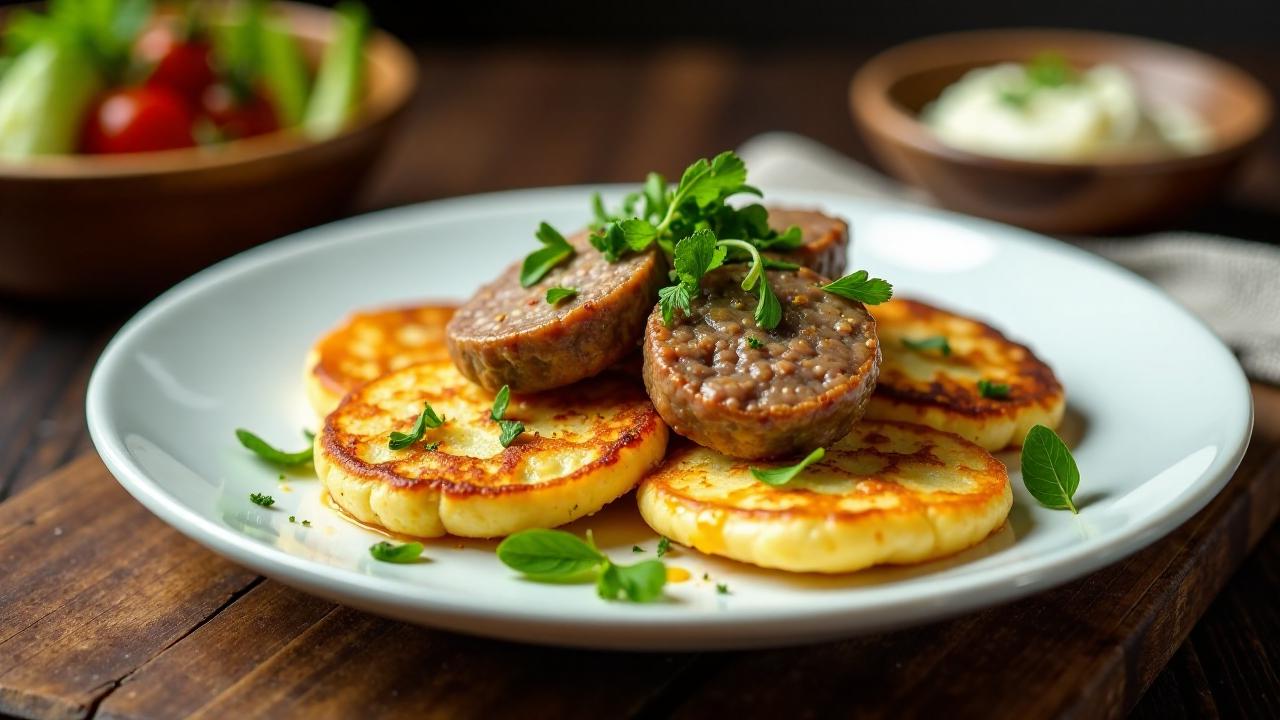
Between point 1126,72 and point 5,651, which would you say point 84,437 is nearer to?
point 5,651

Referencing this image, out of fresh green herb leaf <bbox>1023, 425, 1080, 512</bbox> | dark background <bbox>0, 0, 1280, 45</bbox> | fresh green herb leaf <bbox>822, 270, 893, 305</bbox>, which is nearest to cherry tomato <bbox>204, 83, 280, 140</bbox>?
dark background <bbox>0, 0, 1280, 45</bbox>

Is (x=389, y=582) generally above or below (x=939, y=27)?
above

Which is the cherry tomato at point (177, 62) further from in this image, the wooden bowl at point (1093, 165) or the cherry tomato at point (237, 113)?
the wooden bowl at point (1093, 165)

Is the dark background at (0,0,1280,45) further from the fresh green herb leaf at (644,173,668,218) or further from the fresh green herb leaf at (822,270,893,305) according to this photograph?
the fresh green herb leaf at (822,270,893,305)

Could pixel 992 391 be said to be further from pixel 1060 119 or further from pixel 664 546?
pixel 1060 119

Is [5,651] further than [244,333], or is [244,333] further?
[244,333]

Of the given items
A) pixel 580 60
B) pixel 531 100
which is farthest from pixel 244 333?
pixel 580 60
